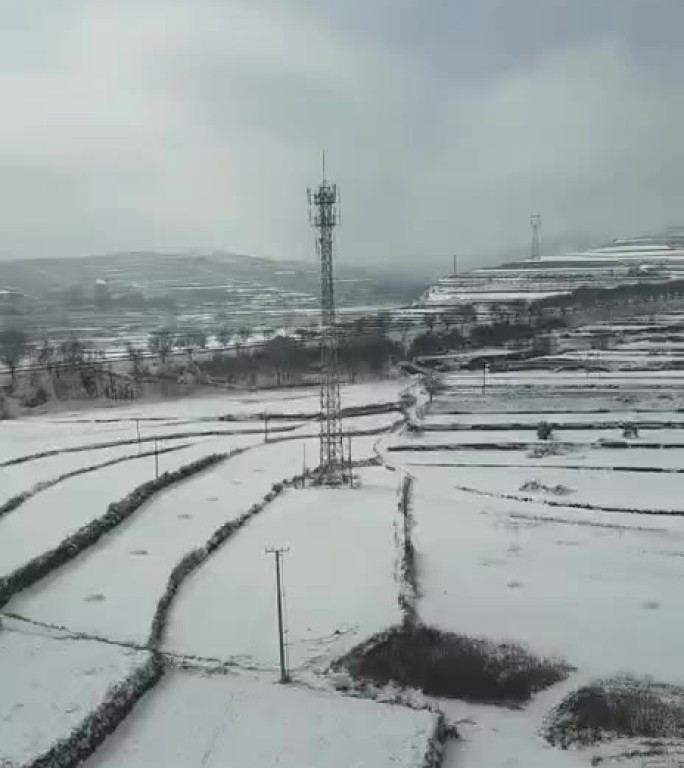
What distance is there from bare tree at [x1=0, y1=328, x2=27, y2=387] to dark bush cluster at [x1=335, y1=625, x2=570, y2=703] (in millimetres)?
32296

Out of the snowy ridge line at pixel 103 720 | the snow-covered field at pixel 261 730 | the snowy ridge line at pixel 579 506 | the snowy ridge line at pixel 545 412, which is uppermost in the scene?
the snowy ridge line at pixel 545 412

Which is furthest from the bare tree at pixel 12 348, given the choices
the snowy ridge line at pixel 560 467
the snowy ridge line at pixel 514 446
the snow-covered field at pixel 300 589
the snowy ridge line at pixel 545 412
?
the snow-covered field at pixel 300 589

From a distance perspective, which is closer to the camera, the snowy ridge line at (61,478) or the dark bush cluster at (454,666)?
the dark bush cluster at (454,666)

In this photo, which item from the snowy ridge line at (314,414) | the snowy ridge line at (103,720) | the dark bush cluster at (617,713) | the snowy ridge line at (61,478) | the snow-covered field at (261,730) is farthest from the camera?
the snowy ridge line at (314,414)

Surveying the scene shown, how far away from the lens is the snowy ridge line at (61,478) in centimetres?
1731

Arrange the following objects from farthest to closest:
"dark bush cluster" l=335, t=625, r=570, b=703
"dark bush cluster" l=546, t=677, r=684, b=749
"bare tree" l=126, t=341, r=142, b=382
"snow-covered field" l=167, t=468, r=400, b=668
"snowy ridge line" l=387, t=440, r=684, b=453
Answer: "bare tree" l=126, t=341, r=142, b=382 < "snowy ridge line" l=387, t=440, r=684, b=453 < "snow-covered field" l=167, t=468, r=400, b=668 < "dark bush cluster" l=335, t=625, r=570, b=703 < "dark bush cluster" l=546, t=677, r=684, b=749

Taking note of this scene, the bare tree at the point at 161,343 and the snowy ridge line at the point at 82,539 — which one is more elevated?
the bare tree at the point at 161,343

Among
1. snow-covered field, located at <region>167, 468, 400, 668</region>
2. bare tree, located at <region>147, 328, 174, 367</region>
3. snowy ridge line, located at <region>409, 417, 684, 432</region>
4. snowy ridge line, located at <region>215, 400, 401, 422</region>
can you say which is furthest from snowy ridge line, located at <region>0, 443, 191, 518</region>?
bare tree, located at <region>147, 328, 174, 367</region>

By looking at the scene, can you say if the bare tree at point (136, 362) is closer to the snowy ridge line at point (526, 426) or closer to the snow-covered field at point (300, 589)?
the snowy ridge line at point (526, 426)

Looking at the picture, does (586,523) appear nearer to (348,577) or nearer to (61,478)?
(348,577)

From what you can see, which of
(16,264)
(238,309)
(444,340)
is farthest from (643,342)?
(16,264)

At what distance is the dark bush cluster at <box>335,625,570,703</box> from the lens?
1025cm

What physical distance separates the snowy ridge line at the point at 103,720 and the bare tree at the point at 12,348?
32.1 meters

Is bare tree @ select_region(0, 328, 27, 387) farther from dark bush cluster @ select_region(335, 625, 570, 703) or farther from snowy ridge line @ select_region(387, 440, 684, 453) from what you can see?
dark bush cluster @ select_region(335, 625, 570, 703)
